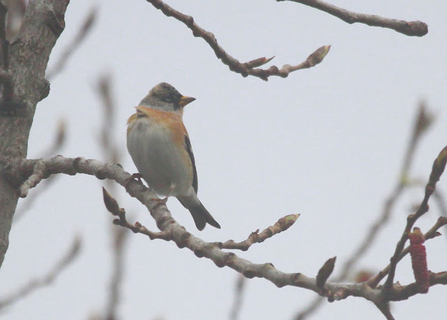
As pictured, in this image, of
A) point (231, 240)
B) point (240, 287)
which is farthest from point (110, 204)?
point (240, 287)

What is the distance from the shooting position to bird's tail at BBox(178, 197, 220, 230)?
22.2 ft

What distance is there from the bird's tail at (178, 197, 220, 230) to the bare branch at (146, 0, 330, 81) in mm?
3255

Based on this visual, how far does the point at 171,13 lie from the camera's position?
3.23 metres

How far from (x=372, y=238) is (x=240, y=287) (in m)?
0.72

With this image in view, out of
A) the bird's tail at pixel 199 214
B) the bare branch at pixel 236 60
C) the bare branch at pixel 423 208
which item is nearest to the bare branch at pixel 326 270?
the bare branch at pixel 423 208

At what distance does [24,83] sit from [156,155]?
2440mm

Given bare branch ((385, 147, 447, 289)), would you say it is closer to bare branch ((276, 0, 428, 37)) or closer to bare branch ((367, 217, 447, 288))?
bare branch ((367, 217, 447, 288))

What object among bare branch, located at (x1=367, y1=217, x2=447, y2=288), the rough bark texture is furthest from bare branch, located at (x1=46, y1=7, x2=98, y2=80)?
bare branch, located at (x1=367, y1=217, x2=447, y2=288)

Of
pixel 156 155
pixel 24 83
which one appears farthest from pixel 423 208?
pixel 156 155

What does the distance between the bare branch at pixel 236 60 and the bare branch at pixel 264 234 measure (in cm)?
95

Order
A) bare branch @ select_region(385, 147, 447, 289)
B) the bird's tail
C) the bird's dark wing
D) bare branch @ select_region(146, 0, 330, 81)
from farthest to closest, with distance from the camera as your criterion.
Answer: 1. the bird's tail
2. the bird's dark wing
3. bare branch @ select_region(146, 0, 330, 81)
4. bare branch @ select_region(385, 147, 447, 289)

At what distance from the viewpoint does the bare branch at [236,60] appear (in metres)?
3.23

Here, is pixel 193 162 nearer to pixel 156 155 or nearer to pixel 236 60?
pixel 156 155

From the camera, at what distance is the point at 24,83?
10.4 ft
